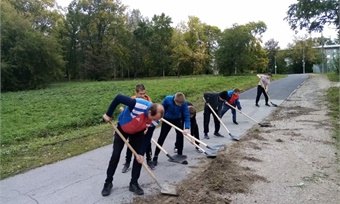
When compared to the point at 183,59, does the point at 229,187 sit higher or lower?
lower

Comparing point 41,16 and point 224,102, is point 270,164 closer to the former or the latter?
point 224,102

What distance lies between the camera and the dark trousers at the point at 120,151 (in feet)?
20.2

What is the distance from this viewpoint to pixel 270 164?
8.10 meters

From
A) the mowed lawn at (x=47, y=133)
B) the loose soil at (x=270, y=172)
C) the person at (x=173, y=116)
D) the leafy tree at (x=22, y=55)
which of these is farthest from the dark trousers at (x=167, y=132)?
the leafy tree at (x=22, y=55)

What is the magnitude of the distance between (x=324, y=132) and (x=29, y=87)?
123 ft

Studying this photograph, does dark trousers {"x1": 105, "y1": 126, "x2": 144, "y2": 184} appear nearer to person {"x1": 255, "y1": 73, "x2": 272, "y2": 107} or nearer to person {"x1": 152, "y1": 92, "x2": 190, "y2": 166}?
person {"x1": 152, "y1": 92, "x2": 190, "y2": 166}

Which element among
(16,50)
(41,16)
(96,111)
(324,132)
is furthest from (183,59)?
(324,132)

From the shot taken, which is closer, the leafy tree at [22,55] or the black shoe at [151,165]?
the black shoe at [151,165]

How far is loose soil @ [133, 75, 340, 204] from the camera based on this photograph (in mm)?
6047

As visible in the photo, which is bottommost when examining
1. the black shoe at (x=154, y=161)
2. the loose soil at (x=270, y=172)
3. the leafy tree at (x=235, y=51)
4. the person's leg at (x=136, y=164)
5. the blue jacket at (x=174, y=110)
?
the loose soil at (x=270, y=172)

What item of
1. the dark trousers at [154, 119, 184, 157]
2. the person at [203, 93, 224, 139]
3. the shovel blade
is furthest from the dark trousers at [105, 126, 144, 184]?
the person at [203, 93, 224, 139]

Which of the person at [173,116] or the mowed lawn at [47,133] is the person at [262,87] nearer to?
the mowed lawn at [47,133]

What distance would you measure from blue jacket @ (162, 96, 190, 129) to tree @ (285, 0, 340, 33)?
18.2m

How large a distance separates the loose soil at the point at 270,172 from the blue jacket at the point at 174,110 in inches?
45.9
